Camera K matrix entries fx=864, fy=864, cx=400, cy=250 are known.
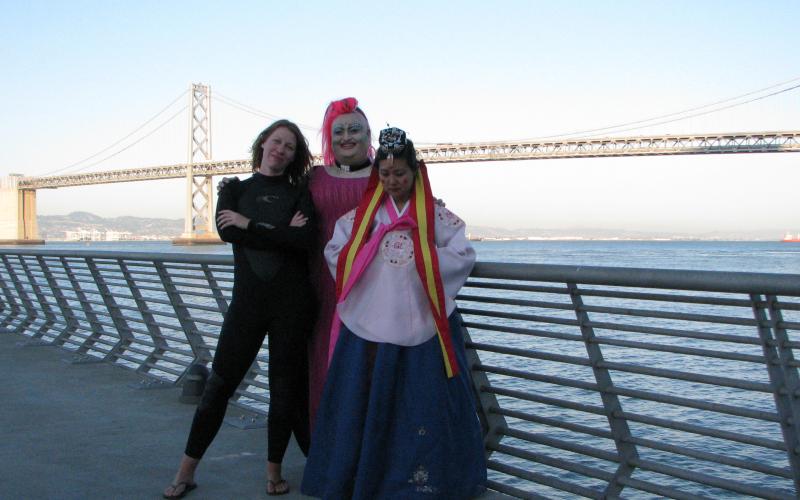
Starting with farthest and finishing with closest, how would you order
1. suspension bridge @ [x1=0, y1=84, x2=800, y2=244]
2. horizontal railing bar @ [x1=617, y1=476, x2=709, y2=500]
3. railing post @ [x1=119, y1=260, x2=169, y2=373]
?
suspension bridge @ [x1=0, y1=84, x2=800, y2=244] < railing post @ [x1=119, y1=260, x2=169, y2=373] < horizontal railing bar @ [x1=617, y1=476, x2=709, y2=500]

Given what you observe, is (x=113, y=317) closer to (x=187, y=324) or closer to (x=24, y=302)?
(x=187, y=324)

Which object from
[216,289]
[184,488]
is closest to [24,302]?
[216,289]

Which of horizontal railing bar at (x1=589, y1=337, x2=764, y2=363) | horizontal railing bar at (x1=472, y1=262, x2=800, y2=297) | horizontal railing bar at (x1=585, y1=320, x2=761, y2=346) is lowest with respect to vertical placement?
horizontal railing bar at (x1=589, y1=337, x2=764, y2=363)

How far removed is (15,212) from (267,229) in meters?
62.5

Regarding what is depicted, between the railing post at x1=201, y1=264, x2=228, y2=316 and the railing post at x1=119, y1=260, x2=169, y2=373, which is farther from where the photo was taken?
the railing post at x1=119, y1=260, x2=169, y2=373

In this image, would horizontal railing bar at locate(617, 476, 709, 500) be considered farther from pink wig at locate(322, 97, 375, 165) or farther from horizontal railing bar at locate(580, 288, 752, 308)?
pink wig at locate(322, 97, 375, 165)

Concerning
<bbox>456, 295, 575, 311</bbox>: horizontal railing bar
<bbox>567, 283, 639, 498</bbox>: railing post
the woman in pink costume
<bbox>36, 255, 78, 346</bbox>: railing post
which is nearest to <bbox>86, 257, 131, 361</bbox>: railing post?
<bbox>36, 255, 78, 346</bbox>: railing post

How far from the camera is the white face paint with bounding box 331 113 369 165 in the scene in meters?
2.68

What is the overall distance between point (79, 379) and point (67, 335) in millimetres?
1427

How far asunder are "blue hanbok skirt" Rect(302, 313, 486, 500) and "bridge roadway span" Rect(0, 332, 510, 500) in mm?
277

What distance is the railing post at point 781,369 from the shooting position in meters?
1.94

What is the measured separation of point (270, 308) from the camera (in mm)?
Result: 2631

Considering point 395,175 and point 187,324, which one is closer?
point 395,175

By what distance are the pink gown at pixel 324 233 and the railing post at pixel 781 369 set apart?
121 centimetres
